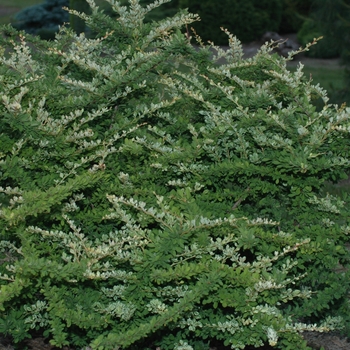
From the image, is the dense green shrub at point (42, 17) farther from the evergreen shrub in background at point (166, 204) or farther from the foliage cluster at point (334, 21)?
the evergreen shrub in background at point (166, 204)

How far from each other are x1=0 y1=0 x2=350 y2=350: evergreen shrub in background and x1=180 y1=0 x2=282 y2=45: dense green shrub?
12.2 m

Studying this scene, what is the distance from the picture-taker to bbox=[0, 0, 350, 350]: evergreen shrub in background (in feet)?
Result: 8.54

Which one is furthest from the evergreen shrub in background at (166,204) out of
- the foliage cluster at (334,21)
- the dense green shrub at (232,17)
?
the dense green shrub at (232,17)

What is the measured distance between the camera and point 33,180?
306 cm

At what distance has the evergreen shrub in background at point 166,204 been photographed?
260cm

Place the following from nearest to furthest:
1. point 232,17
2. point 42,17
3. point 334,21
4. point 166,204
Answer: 1. point 166,204
2. point 334,21
3. point 232,17
4. point 42,17

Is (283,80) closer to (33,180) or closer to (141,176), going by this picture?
(141,176)

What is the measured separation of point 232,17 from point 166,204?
13.3m

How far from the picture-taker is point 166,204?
2879 millimetres

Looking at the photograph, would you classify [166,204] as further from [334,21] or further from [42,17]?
[42,17]

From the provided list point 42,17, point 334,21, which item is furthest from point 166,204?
point 42,17

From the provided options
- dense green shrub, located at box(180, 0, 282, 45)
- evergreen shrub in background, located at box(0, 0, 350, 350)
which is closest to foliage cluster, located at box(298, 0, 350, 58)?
evergreen shrub in background, located at box(0, 0, 350, 350)

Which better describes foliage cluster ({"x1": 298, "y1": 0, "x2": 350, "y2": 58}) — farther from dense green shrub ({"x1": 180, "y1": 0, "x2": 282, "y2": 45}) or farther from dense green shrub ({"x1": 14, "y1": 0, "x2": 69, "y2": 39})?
dense green shrub ({"x1": 14, "y1": 0, "x2": 69, "y2": 39})

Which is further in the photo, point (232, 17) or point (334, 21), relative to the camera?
point (232, 17)
